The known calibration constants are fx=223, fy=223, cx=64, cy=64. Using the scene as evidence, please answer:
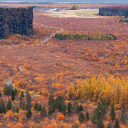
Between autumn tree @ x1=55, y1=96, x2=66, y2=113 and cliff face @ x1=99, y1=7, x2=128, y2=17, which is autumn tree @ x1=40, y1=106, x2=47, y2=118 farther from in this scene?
cliff face @ x1=99, y1=7, x2=128, y2=17

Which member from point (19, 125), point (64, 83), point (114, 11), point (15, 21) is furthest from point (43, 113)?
point (114, 11)

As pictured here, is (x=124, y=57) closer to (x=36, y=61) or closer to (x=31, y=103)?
(x=36, y=61)

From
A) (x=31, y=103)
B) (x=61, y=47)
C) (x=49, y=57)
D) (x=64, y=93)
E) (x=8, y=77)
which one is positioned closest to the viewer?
(x=31, y=103)

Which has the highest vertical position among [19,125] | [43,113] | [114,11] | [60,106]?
[114,11]

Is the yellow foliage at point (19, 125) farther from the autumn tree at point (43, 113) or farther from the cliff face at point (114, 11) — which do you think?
the cliff face at point (114, 11)

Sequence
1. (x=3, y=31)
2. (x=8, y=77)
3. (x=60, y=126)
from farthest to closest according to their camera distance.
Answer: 1. (x=3, y=31)
2. (x=8, y=77)
3. (x=60, y=126)

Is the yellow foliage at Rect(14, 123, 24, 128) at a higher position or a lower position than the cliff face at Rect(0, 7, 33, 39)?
lower

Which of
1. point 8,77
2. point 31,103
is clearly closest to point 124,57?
point 8,77

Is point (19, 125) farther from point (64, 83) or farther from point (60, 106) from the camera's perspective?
point (64, 83)

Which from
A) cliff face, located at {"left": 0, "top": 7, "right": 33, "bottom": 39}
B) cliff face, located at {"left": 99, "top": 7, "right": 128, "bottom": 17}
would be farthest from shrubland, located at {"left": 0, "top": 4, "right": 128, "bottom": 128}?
cliff face, located at {"left": 99, "top": 7, "right": 128, "bottom": 17}
